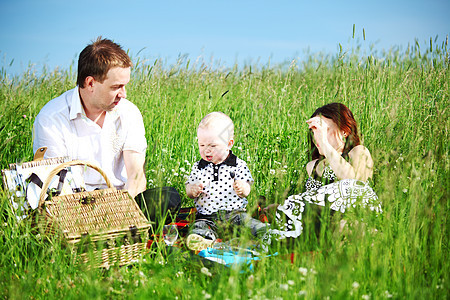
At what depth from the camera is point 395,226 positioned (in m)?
2.36

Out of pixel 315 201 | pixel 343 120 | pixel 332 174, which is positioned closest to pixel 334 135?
pixel 343 120

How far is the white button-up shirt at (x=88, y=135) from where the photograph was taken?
344cm

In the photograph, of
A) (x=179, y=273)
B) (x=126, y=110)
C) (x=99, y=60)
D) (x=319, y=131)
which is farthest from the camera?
(x=126, y=110)

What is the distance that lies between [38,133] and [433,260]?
2.86 meters

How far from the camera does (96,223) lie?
2.66m

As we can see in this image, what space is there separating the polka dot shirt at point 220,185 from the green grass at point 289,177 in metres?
0.18

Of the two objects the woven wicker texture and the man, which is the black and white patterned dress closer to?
the woven wicker texture

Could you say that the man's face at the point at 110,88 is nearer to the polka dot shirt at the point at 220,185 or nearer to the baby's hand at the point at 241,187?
the polka dot shirt at the point at 220,185

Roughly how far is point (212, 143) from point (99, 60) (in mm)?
1061

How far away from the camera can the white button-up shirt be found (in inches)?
135

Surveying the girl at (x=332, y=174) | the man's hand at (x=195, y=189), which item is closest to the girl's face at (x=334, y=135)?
the girl at (x=332, y=174)

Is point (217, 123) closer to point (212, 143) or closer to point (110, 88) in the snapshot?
point (212, 143)

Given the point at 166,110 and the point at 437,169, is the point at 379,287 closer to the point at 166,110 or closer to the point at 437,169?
the point at 437,169

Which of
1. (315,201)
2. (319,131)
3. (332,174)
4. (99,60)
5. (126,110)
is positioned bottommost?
(315,201)
